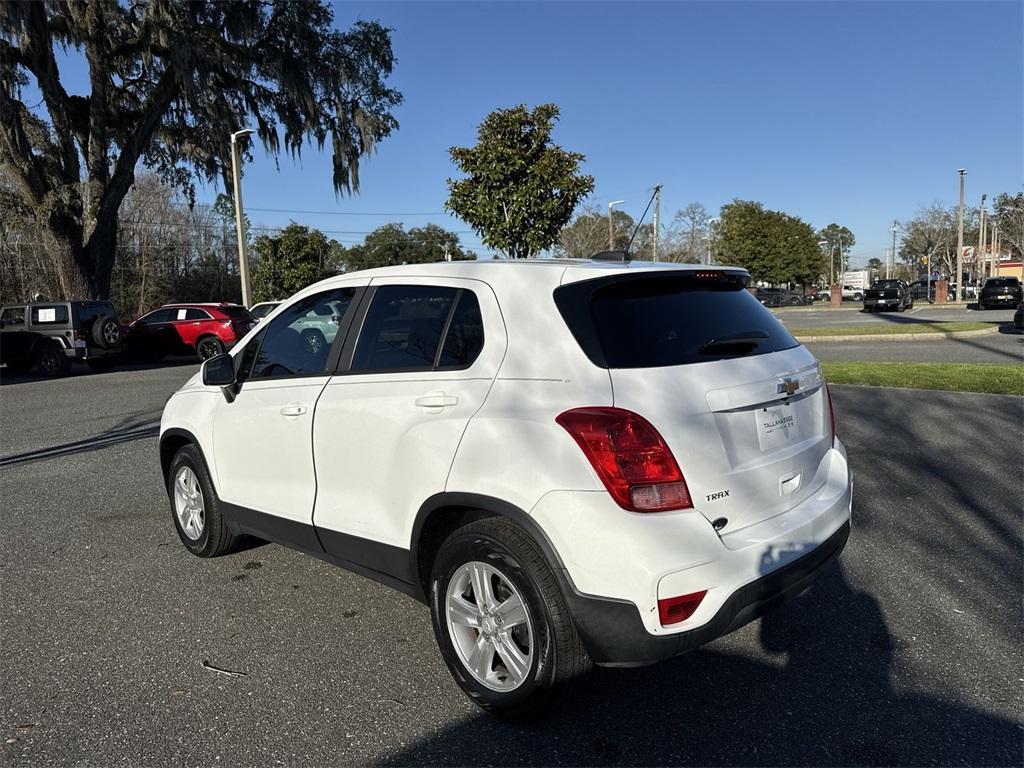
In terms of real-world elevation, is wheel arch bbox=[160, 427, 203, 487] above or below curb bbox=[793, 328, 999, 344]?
above

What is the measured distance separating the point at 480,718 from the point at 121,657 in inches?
67.6

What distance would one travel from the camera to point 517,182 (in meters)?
16.5

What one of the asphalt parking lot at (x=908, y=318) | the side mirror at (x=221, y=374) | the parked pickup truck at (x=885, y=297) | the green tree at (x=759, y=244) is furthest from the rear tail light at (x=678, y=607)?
the green tree at (x=759, y=244)

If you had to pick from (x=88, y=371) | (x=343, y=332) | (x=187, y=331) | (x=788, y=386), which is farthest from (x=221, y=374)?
(x=187, y=331)

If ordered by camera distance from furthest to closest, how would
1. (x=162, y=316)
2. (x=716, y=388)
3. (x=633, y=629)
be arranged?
(x=162, y=316)
(x=716, y=388)
(x=633, y=629)

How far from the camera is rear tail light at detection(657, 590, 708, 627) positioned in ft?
7.94

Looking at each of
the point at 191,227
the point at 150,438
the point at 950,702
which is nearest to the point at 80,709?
the point at 950,702

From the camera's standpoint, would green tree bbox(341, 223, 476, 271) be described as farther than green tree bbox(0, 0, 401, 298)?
Yes

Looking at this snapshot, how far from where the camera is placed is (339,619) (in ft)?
12.0

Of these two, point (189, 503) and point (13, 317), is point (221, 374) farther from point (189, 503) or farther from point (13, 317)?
point (13, 317)

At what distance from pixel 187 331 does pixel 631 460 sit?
19.4 meters

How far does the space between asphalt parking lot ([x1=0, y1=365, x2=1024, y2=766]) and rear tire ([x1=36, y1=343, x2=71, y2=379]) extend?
1339 cm

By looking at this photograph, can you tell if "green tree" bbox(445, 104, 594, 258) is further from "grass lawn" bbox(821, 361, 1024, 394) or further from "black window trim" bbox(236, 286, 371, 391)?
"black window trim" bbox(236, 286, 371, 391)

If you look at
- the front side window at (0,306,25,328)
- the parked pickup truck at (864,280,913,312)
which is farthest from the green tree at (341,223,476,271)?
the front side window at (0,306,25,328)
